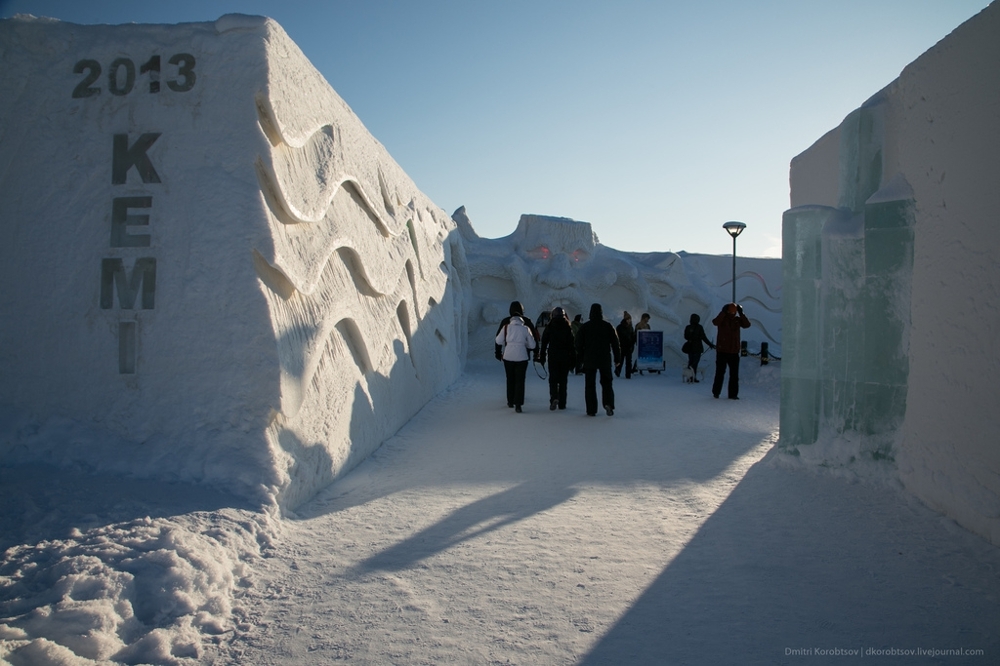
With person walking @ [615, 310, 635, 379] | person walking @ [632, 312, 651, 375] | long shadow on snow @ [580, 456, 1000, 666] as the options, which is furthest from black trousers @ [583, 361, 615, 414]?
person walking @ [632, 312, 651, 375]

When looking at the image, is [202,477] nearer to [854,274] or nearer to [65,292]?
[65,292]

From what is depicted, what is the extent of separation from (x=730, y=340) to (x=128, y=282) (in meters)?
8.06

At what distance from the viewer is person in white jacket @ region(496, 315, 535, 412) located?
862 centimetres

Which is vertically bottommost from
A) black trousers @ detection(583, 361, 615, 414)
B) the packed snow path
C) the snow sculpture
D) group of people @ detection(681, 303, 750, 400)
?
the packed snow path

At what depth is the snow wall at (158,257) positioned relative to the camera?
4070 millimetres

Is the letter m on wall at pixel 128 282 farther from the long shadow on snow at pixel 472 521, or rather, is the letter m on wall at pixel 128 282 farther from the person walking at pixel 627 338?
the person walking at pixel 627 338

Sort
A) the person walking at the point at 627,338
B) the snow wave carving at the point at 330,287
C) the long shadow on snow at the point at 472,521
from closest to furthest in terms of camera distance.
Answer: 1. the long shadow on snow at the point at 472,521
2. the snow wave carving at the point at 330,287
3. the person walking at the point at 627,338

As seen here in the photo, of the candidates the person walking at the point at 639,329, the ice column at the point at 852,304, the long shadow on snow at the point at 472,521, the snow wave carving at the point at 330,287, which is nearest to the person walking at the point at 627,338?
the person walking at the point at 639,329

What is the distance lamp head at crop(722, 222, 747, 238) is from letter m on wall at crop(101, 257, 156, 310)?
47.7 feet

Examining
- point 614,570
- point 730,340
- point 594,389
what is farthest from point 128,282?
point 730,340

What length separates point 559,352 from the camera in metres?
8.70

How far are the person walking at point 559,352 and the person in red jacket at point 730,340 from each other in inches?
90.5

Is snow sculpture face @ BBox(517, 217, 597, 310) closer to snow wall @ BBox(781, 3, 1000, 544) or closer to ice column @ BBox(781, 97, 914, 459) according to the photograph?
snow wall @ BBox(781, 3, 1000, 544)

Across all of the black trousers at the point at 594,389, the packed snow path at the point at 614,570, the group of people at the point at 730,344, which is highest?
the group of people at the point at 730,344
